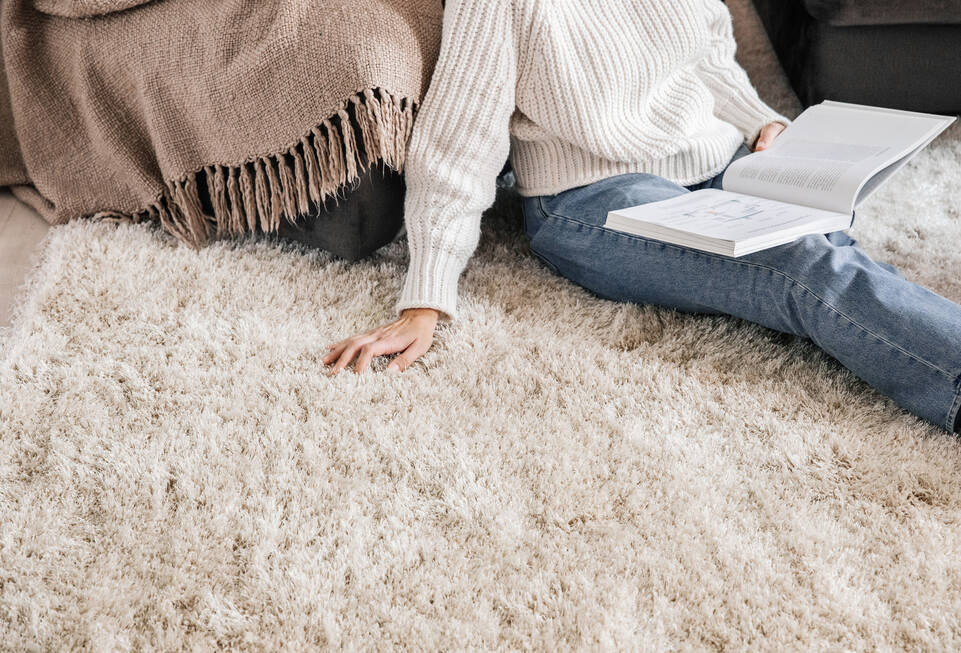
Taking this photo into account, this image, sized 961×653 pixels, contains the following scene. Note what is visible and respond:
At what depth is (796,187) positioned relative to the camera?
964 millimetres

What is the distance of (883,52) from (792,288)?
3.14 feet

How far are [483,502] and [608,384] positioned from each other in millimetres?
243

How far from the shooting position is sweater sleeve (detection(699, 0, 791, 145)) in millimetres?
1228

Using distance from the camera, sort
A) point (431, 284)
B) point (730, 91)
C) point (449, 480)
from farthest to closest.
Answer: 1. point (730, 91)
2. point (431, 284)
3. point (449, 480)

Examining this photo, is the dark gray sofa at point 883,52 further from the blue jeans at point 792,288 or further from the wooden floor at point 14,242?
the wooden floor at point 14,242

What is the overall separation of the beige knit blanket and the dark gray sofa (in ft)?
3.05

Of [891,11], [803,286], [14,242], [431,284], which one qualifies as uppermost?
[891,11]

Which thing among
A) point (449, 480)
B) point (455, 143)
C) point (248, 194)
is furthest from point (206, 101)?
point (449, 480)

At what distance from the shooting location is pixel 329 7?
3.32ft

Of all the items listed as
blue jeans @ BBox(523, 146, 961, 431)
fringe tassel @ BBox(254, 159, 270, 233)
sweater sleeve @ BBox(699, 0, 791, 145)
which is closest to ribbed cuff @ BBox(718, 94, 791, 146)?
sweater sleeve @ BBox(699, 0, 791, 145)

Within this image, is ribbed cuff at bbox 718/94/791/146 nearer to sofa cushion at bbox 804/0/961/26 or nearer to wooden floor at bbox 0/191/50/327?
sofa cushion at bbox 804/0/961/26

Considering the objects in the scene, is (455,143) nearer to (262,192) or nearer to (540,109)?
(540,109)

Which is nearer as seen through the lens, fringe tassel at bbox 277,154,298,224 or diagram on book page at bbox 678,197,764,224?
diagram on book page at bbox 678,197,764,224

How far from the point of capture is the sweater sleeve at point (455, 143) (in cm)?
99
